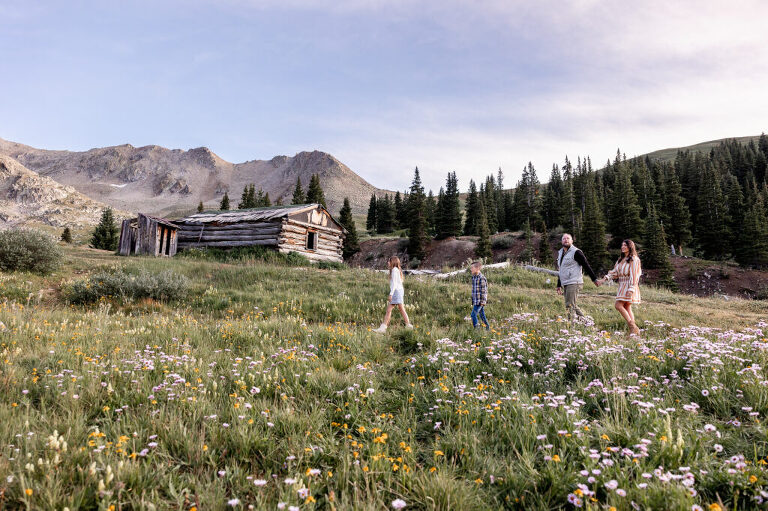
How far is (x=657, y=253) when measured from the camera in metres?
41.3

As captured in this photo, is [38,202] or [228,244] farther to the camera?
[38,202]

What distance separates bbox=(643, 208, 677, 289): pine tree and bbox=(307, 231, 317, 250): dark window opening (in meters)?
34.8

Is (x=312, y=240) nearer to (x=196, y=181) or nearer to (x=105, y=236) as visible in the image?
(x=105, y=236)

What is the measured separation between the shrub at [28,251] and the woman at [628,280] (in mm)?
19291

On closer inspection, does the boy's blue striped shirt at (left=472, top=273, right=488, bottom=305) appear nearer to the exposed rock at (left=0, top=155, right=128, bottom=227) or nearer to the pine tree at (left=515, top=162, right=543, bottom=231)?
the pine tree at (left=515, top=162, right=543, bottom=231)

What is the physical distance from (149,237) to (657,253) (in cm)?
4965

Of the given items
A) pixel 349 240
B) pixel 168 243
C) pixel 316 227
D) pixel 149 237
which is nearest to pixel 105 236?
pixel 168 243

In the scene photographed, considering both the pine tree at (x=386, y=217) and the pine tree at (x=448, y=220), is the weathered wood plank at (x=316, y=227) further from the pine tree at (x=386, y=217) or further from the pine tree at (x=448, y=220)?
the pine tree at (x=386, y=217)

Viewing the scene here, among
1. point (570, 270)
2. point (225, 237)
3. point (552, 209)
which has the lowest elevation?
point (570, 270)

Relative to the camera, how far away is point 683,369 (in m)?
4.69

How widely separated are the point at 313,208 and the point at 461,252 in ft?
99.2

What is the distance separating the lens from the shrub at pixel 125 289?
1127 cm

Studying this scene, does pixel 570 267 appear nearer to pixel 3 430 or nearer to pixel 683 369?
pixel 683 369

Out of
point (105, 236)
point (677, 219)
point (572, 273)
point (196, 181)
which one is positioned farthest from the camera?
point (196, 181)
